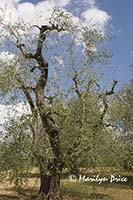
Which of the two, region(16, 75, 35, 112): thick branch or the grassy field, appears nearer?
region(16, 75, 35, 112): thick branch

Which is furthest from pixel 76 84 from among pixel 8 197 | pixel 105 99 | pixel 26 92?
pixel 8 197

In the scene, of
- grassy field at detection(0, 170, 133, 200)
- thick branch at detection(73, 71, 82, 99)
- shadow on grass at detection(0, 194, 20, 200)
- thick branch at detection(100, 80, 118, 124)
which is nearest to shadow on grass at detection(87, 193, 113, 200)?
grassy field at detection(0, 170, 133, 200)

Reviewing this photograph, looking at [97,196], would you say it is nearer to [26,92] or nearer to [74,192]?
[74,192]

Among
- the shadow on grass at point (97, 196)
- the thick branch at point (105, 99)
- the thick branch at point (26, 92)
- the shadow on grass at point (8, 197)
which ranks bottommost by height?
the shadow on grass at point (8, 197)

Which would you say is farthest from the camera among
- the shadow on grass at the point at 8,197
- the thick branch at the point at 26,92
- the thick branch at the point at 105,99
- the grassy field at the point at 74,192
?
the grassy field at the point at 74,192

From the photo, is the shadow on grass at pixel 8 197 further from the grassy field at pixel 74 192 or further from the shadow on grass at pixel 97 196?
the shadow on grass at pixel 97 196

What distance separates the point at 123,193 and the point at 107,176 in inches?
363

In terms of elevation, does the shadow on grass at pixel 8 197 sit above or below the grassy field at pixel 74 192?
below

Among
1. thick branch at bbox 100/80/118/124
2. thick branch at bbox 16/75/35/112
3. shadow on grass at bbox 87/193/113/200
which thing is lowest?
shadow on grass at bbox 87/193/113/200

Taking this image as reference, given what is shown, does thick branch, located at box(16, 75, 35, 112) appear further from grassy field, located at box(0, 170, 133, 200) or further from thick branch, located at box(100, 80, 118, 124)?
grassy field, located at box(0, 170, 133, 200)

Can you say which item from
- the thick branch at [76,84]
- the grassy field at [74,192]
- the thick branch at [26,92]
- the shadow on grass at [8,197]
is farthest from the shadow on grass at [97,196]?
the thick branch at [26,92]

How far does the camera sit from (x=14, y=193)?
28.3 m

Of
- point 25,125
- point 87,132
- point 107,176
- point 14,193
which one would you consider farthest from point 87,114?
point 107,176

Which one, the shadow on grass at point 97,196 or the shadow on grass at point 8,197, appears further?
the shadow on grass at point 97,196
